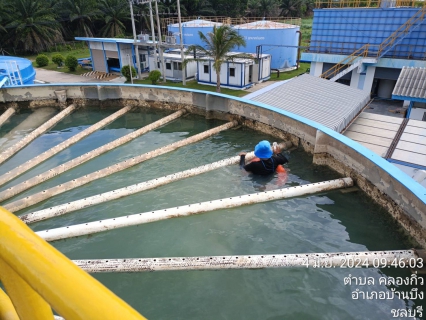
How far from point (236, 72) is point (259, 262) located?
20.9 meters

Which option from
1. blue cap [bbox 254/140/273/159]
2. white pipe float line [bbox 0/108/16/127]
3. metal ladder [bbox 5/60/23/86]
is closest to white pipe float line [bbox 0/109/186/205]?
blue cap [bbox 254/140/273/159]

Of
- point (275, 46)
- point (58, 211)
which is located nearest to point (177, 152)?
point (58, 211)

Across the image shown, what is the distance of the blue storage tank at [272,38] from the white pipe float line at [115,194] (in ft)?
82.7

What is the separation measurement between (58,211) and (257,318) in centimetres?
385

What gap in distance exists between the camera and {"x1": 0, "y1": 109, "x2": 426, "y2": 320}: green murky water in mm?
3918

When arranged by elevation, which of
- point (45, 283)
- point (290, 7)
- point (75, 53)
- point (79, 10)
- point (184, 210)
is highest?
point (79, 10)

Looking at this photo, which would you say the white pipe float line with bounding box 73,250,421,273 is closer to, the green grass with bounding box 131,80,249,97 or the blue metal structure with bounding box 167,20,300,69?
the green grass with bounding box 131,80,249,97

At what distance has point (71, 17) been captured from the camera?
127 feet

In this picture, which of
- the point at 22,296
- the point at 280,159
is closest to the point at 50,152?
the point at 280,159

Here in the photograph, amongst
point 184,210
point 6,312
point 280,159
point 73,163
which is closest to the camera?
point 6,312

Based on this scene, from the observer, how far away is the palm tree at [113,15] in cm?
4025

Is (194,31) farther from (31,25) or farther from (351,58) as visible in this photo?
(31,25)

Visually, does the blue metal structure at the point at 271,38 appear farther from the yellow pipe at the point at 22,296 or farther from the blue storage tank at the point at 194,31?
the yellow pipe at the point at 22,296

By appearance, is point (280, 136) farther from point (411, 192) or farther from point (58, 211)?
point (58, 211)
